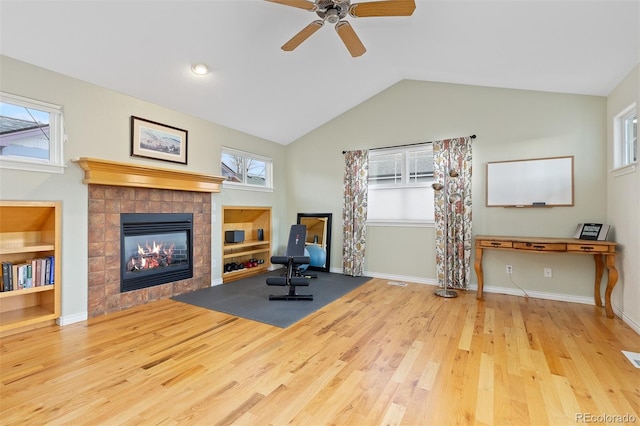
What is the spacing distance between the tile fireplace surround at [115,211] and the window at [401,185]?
2.95m

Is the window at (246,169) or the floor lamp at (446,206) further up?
the window at (246,169)

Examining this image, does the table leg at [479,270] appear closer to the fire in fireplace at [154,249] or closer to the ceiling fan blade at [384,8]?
the ceiling fan blade at [384,8]

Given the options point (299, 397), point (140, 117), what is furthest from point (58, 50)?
point (299, 397)

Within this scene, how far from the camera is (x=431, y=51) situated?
3.59m

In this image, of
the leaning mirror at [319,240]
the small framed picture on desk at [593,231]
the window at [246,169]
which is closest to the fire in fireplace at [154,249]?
the window at [246,169]

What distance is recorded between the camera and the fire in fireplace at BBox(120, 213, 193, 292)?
3.48 m

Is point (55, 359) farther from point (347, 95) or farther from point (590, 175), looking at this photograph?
point (590, 175)

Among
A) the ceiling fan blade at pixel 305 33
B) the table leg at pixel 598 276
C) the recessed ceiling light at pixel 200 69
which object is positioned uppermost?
the recessed ceiling light at pixel 200 69

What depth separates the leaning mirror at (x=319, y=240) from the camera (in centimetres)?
538

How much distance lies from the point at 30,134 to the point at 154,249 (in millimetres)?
1730

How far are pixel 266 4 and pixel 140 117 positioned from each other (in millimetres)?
2085

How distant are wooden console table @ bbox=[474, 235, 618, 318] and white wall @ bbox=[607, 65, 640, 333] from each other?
0.37 feet

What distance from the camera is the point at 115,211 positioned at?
3361 mm

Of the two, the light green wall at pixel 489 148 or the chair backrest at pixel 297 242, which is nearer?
the light green wall at pixel 489 148
